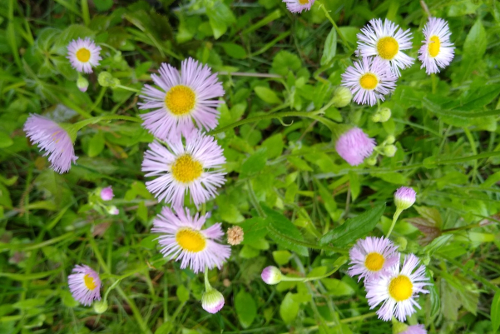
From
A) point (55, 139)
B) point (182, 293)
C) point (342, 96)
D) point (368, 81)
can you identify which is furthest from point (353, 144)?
point (182, 293)

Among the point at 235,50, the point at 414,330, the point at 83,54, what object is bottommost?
the point at 414,330

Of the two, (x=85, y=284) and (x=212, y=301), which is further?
(x=85, y=284)

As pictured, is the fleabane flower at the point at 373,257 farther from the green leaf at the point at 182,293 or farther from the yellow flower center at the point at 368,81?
the green leaf at the point at 182,293

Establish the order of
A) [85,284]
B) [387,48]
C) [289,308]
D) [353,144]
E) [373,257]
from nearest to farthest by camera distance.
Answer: [353,144] → [373,257] → [387,48] → [85,284] → [289,308]

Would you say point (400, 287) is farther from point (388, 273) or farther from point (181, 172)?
point (181, 172)

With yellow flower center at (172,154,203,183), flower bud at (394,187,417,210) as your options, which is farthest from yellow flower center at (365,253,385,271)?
yellow flower center at (172,154,203,183)

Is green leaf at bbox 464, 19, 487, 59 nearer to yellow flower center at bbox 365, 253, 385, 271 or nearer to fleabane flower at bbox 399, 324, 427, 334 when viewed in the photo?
yellow flower center at bbox 365, 253, 385, 271
